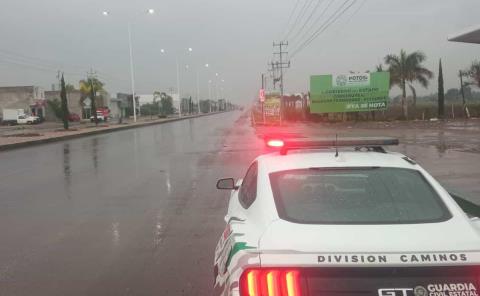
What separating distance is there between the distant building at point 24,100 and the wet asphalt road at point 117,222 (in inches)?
2947

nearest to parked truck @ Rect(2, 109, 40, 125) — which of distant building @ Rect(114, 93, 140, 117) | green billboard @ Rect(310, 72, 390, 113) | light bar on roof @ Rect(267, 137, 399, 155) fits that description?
distant building @ Rect(114, 93, 140, 117)

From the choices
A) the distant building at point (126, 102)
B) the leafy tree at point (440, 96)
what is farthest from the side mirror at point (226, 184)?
the distant building at point (126, 102)

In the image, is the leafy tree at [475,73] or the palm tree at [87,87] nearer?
the leafy tree at [475,73]

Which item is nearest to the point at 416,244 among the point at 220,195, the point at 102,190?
the point at 220,195

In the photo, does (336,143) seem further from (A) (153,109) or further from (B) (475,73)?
(A) (153,109)

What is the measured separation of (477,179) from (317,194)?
32.3ft

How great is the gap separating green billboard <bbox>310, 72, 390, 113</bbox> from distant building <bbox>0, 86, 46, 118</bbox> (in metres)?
57.0

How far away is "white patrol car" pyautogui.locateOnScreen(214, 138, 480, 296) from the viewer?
9.20 ft

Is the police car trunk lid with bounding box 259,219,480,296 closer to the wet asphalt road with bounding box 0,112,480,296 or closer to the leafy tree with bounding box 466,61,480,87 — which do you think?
the wet asphalt road with bounding box 0,112,480,296

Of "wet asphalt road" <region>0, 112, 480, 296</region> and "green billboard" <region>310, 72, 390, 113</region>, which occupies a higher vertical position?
"green billboard" <region>310, 72, 390, 113</region>

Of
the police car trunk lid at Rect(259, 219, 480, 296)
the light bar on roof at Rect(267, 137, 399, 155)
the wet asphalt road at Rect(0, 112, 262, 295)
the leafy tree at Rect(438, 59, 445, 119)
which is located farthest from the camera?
the leafy tree at Rect(438, 59, 445, 119)

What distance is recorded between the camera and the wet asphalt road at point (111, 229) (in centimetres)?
558

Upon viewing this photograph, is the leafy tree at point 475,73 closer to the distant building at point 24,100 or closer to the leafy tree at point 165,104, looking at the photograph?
the distant building at point 24,100

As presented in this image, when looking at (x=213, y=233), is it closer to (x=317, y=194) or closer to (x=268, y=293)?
(x=317, y=194)
